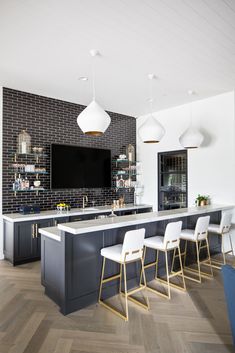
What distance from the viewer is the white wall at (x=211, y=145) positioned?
4824 mm

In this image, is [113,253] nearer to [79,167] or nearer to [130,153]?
[79,167]

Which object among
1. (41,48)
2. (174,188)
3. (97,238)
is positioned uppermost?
(41,48)

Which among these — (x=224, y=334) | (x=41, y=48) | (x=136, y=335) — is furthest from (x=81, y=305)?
(x=41, y=48)

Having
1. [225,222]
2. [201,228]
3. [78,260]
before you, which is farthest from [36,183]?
[225,222]

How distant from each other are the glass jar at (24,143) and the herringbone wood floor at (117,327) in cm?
244

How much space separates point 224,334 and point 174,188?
387 cm

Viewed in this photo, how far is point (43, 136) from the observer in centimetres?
505

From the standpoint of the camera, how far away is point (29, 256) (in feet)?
14.2

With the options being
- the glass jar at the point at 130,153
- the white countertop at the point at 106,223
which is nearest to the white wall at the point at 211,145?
the glass jar at the point at 130,153

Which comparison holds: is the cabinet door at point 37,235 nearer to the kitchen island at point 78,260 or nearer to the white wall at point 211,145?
the kitchen island at point 78,260

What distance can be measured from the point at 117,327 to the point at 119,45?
125 inches

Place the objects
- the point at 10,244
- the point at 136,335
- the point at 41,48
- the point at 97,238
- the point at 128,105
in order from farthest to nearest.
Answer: the point at 128,105, the point at 10,244, the point at 41,48, the point at 97,238, the point at 136,335

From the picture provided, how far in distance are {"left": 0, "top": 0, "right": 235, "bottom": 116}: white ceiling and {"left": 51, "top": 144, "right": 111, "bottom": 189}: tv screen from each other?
3.98 feet

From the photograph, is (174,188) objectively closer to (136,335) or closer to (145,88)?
(145,88)
